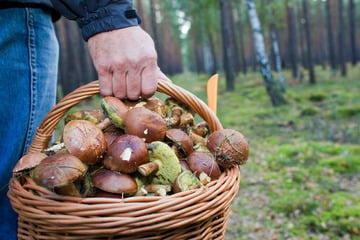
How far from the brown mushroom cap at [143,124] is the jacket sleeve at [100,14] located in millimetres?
370

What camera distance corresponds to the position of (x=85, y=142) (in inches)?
51.3

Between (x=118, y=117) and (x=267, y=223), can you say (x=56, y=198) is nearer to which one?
(x=118, y=117)

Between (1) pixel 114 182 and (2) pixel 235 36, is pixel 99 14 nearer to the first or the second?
(1) pixel 114 182

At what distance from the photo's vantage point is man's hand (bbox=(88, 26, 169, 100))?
4.68 ft

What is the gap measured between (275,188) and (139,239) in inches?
159

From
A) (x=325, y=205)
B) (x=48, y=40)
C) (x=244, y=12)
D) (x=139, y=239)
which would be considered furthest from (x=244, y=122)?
(x=244, y=12)

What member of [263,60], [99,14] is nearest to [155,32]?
[263,60]

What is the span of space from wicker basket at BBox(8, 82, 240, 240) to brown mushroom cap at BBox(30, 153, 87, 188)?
5 centimetres

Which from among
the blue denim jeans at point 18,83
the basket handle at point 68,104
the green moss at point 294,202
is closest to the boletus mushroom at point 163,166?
the basket handle at point 68,104

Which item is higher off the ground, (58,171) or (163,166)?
(58,171)

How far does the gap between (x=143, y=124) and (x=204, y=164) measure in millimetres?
306

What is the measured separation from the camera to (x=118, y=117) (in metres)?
1.52

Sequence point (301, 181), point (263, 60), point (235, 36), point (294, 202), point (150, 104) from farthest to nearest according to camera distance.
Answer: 1. point (235, 36)
2. point (263, 60)
3. point (301, 181)
4. point (294, 202)
5. point (150, 104)

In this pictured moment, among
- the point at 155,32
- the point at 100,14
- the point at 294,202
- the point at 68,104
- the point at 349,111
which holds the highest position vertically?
the point at 100,14
